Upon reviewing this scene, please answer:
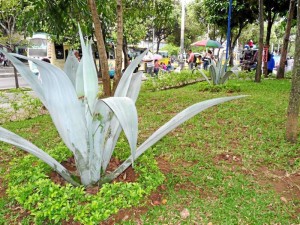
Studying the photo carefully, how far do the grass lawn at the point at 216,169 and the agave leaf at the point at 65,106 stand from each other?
569 mm

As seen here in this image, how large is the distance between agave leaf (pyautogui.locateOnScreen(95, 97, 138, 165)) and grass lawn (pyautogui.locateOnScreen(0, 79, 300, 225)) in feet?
2.54

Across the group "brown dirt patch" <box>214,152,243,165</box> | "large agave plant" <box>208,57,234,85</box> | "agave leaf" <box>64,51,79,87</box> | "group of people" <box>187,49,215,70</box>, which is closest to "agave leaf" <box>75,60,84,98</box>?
"agave leaf" <box>64,51,79,87</box>

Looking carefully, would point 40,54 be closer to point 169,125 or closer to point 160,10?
point 160,10

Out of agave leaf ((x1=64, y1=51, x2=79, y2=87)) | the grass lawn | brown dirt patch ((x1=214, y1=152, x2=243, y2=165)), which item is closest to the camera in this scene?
the grass lawn

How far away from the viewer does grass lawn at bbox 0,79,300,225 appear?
201 centimetres

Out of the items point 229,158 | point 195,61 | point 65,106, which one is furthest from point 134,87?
point 195,61

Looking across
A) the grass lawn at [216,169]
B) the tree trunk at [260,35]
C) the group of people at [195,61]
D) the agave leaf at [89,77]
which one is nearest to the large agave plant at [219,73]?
the tree trunk at [260,35]

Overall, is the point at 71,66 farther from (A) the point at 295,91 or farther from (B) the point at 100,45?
(B) the point at 100,45

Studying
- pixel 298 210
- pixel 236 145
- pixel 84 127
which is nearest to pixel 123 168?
pixel 84 127

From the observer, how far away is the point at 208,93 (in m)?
6.55

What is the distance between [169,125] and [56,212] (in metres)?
0.89

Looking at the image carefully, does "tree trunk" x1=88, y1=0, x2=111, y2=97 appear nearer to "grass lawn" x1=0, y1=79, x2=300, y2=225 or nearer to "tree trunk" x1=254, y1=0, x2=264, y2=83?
"grass lawn" x1=0, y1=79, x2=300, y2=225

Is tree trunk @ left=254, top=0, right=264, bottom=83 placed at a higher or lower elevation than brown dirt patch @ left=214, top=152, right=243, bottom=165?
higher

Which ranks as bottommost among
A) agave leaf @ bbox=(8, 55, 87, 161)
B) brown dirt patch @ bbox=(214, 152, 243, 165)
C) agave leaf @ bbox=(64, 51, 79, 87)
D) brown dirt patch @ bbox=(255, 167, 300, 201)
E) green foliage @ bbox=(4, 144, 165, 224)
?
brown dirt patch @ bbox=(255, 167, 300, 201)
